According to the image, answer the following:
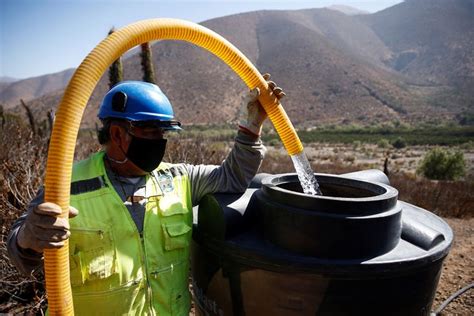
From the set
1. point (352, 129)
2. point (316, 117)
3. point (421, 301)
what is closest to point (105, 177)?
point (421, 301)

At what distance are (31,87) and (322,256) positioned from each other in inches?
6435

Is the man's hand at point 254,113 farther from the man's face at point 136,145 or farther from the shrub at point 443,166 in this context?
the shrub at point 443,166

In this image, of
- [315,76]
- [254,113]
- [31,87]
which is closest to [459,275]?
[254,113]

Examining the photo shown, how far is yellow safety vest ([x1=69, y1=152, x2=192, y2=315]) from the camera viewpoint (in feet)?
6.41

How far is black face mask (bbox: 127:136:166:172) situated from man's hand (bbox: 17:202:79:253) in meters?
0.65

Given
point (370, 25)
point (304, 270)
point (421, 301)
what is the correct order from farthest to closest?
1. point (370, 25)
2. point (421, 301)
3. point (304, 270)

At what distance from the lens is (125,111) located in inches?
85.4

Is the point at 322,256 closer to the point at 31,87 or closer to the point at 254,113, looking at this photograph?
the point at 254,113

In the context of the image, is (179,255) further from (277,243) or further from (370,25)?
(370,25)

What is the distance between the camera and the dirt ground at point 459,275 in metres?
4.58

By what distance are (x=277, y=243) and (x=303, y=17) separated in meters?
117

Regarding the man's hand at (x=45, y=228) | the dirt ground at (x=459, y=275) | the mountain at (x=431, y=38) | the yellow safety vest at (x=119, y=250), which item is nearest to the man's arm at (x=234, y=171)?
the yellow safety vest at (x=119, y=250)

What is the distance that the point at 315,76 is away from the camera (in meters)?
62.2

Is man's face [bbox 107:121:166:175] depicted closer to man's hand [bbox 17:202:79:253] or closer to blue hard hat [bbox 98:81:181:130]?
blue hard hat [bbox 98:81:181:130]
